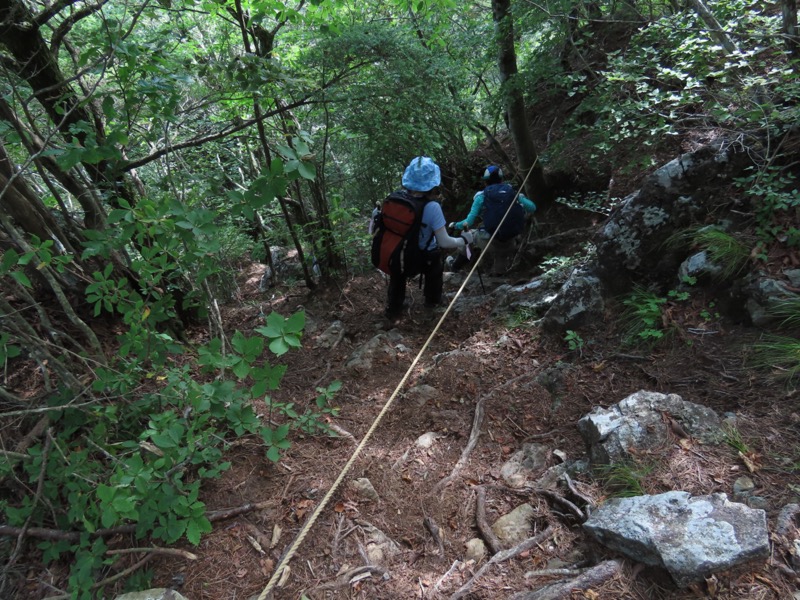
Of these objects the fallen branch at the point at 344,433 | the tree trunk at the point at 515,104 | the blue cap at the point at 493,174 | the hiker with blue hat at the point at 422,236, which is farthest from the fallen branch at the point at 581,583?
the tree trunk at the point at 515,104

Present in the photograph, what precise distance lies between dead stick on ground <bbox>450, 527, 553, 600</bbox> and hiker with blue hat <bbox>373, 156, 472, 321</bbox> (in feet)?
10.9

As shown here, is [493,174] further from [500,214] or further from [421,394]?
[421,394]

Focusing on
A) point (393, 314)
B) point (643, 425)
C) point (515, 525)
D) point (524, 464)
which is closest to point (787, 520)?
point (643, 425)

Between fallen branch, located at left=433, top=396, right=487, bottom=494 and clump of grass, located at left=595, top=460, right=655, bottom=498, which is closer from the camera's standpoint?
clump of grass, located at left=595, top=460, right=655, bottom=498

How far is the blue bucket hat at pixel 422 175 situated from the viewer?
4648 millimetres

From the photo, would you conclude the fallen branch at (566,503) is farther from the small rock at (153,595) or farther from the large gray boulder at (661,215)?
the large gray boulder at (661,215)

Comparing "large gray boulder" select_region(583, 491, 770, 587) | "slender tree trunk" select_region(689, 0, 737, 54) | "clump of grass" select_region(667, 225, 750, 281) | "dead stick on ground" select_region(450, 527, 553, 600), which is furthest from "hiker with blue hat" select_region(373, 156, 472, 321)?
"large gray boulder" select_region(583, 491, 770, 587)

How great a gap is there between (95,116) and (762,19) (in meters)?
6.65

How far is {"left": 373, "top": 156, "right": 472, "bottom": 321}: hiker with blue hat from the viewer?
4688 millimetres

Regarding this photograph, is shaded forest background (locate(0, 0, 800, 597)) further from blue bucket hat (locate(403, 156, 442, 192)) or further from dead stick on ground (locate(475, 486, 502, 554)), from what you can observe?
dead stick on ground (locate(475, 486, 502, 554))

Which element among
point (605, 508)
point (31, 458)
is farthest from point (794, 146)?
point (31, 458)

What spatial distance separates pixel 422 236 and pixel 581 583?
13.0ft

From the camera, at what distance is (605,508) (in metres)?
2.27

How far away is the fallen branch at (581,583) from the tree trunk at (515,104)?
230 inches
